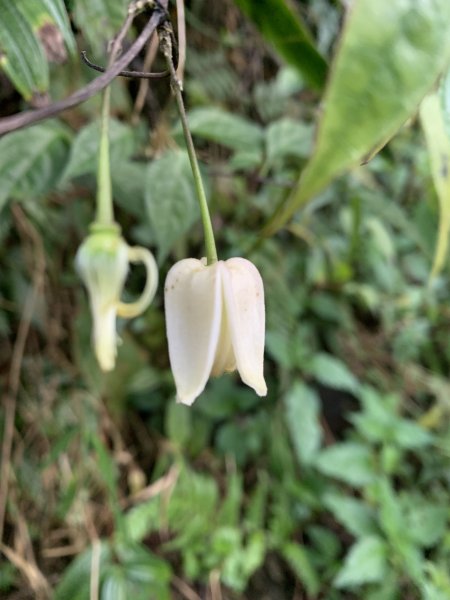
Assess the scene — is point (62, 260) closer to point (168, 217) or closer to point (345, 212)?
point (168, 217)

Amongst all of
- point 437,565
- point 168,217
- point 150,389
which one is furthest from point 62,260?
point 437,565

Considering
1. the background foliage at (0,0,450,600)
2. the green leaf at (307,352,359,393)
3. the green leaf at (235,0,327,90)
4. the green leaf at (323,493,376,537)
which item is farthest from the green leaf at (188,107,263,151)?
the green leaf at (323,493,376,537)

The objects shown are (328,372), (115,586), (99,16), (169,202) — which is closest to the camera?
(99,16)

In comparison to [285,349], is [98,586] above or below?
below

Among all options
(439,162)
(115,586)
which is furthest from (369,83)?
(115,586)

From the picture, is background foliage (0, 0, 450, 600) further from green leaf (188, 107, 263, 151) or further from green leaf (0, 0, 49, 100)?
green leaf (0, 0, 49, 100)

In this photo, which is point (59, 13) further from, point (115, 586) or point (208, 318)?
point (115, 586)
